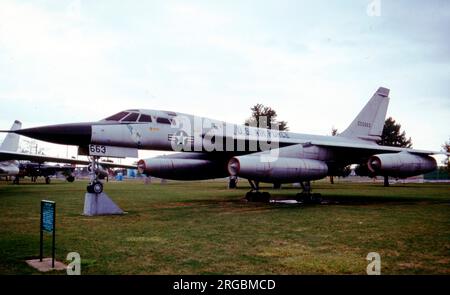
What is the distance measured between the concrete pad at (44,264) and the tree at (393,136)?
47.8 m

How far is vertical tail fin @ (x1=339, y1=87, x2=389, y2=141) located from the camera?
62.3 ft

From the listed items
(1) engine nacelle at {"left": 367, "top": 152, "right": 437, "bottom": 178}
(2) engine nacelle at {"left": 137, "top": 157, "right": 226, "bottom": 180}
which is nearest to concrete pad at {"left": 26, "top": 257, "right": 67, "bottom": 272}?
(2) engine nacelle at {"left": 137, "top": 157, "right": 226, "bottom": 180}

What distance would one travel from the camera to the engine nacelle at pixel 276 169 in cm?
1227

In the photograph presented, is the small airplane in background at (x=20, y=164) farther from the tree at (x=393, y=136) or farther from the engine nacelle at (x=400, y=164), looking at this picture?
the tree at (x=393, y=136)

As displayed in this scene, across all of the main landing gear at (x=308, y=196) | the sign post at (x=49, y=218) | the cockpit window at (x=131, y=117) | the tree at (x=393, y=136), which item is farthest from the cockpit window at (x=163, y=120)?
the tree at (x=393, y=136)

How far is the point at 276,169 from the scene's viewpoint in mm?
12781

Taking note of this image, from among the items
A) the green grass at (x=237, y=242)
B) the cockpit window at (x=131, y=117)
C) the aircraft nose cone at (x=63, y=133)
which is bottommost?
the green grass at (x=237, y=242)

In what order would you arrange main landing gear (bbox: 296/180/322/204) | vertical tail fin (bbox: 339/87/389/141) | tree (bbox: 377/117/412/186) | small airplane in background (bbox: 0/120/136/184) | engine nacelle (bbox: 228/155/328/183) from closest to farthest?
engine nacelle (bbox: 228/155/328/183) → main landing gear (bbox: 296/180/322/204) → vertical tail fin (bbox: 339/87/389/141) → small airplane in background (bbox: 0/120/136/184) → tree (bbox: 377/117/412/186)

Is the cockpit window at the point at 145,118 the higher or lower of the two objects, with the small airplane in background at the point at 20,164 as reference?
higher

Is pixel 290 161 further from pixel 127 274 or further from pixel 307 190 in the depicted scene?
pixel 127 274

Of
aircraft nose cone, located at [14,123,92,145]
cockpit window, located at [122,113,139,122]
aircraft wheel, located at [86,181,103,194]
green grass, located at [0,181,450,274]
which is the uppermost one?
cockpit window, located at [122,113,139,122]

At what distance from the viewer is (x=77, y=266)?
4.86m

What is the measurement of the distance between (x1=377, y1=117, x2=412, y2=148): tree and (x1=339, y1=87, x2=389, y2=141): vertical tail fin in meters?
30.4

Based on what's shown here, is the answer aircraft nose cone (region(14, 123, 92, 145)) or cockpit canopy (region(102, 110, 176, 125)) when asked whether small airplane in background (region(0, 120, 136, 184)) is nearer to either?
cockpit canopy (region(102, 110, 176, 125))
